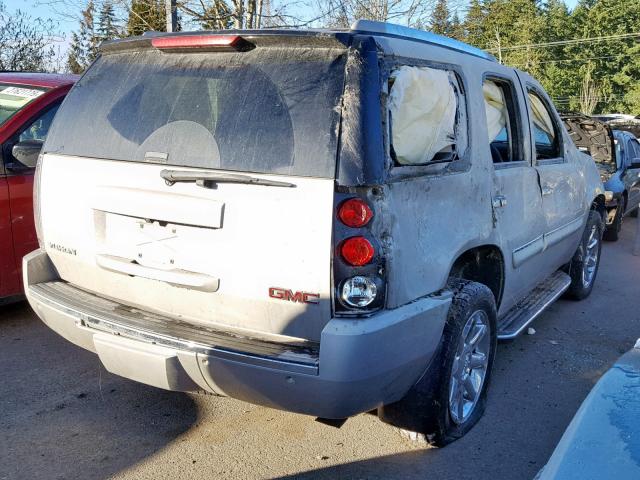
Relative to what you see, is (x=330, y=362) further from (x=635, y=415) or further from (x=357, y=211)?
(x=635, y=415)

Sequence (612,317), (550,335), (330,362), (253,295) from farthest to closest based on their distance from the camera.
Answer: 1. (612,317)
2. (550,335)
3. (253,295)
4. (330,362)

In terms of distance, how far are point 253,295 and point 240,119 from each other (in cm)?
80

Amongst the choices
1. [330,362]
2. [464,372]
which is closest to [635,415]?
[330,362]

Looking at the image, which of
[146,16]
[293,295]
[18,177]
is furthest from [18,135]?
[146,16]

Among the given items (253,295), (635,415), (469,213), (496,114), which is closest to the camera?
(635,415)

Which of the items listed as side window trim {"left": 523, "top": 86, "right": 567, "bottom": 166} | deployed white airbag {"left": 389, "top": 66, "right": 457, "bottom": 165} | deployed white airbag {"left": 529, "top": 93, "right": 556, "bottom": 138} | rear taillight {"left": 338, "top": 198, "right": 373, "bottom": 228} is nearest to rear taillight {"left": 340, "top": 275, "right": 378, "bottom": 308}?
rear taillight {"left": 338, "top": 198, "right": 373, "bottom": 228}

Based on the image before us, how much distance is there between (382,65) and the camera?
3.06 meters

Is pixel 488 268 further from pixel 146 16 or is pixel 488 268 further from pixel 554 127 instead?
pixel 146 16

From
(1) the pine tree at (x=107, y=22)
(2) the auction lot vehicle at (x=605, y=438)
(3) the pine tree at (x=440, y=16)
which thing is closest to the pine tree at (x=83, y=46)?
(1) the pine tree at (x=107, y=22)

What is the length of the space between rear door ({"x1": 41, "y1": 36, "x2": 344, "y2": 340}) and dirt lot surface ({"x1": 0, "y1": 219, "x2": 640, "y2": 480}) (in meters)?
0.79

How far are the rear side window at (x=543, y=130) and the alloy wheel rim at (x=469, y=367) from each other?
6.07ft

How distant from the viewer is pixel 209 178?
3.03m

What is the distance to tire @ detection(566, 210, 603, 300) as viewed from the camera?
637 centimetres

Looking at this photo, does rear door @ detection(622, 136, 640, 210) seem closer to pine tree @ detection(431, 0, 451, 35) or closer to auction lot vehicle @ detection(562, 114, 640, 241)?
auction lot vehicle @ detection(562, 114, 640, 241)
